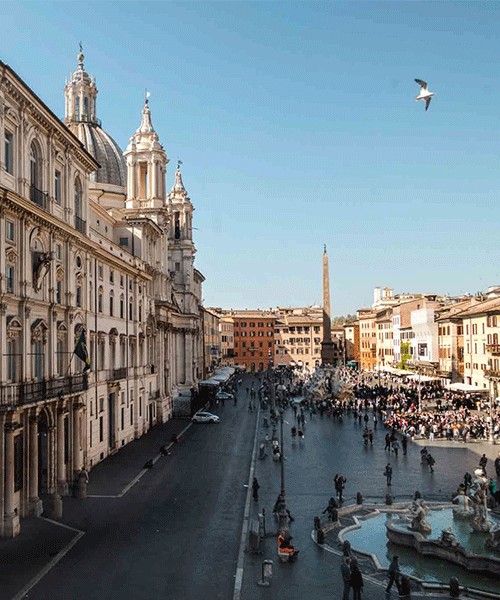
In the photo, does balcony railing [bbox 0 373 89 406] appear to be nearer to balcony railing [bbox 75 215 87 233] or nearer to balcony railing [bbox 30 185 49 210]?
balcony railing [bbox 75 215 87 233]

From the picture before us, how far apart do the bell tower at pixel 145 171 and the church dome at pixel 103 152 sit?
1437 mm

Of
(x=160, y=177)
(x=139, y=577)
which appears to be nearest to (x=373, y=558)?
(x=139, y=577)

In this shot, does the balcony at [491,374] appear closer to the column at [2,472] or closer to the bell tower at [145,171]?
the bell tower at [145,171]

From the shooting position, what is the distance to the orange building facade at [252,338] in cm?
14538

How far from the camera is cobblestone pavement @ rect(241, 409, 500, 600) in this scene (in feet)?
61.5

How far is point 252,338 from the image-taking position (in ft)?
477

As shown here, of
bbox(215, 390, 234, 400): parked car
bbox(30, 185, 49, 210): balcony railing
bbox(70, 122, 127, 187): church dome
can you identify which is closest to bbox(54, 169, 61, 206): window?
bbox(30, 185, 49, 210): balcony railing

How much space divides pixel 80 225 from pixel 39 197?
542 cm

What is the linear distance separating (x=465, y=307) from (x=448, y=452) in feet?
139

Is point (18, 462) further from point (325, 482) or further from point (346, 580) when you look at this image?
point (325, 482)

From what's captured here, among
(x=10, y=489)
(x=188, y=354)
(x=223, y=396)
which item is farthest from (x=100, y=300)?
(x=223, y=396)

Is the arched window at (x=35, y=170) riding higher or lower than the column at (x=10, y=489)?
higher

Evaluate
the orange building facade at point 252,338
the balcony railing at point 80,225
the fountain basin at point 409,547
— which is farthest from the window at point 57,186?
the orange building facade at point 252,338

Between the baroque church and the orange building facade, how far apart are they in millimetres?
90410
